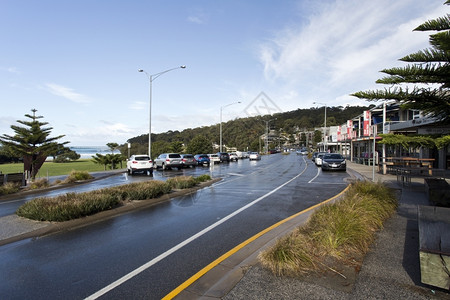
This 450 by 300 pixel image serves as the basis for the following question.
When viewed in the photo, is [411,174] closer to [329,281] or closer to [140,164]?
[329,281]

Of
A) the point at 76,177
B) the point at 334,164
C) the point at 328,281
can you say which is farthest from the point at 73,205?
the point at 334,164

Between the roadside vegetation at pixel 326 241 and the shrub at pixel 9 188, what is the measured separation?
43.8 feet

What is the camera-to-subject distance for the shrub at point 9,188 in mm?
12317

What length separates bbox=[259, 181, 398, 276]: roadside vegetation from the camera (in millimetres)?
3783

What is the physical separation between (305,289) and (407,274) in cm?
151

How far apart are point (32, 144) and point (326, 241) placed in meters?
21.9

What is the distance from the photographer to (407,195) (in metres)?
10.1

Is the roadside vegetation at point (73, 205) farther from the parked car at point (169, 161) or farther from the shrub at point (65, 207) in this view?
the parked car at point (169, 161)

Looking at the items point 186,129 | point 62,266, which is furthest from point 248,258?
point 186,129

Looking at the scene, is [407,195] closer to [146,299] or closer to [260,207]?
[260,207]

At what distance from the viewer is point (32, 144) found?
1964 cm

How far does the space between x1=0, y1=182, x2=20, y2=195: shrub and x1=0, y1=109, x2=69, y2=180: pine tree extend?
19.8 ft

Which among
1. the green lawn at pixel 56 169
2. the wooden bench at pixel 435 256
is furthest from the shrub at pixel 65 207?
Answer: the green lawn at pixel 56 169

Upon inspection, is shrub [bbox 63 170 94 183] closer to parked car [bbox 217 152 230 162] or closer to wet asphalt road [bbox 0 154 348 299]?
wet asphalt road [bbox 0 154 348 299]
